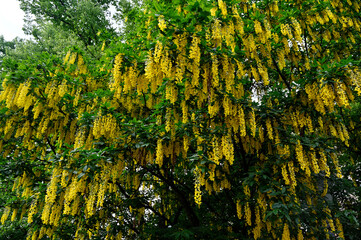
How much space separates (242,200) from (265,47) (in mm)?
3271

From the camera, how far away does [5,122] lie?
217 inches

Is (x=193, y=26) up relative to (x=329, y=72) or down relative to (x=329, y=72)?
up

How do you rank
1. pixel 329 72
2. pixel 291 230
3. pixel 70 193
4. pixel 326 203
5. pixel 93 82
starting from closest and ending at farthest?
pixel 70 193 < pixel 329 72 < pixel 291 230 < pixel 326 203 < pixel 93 82

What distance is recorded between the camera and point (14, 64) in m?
5.27

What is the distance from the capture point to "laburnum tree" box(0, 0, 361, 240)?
4059mm

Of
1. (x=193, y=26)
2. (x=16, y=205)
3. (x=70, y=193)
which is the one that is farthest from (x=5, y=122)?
(x=193, y=26)

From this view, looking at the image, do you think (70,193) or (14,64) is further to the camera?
(14,64)

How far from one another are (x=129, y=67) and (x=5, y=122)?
3248 mm

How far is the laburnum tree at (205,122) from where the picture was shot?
406 cm

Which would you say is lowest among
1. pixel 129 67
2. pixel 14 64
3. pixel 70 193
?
pixel 70 193

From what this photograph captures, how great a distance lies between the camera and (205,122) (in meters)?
5.10

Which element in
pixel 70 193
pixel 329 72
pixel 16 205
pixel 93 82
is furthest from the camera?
pixel 93 82

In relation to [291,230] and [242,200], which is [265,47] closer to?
[242,200]

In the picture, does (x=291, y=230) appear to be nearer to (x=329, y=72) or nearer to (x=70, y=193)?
(x=329, y=72)
